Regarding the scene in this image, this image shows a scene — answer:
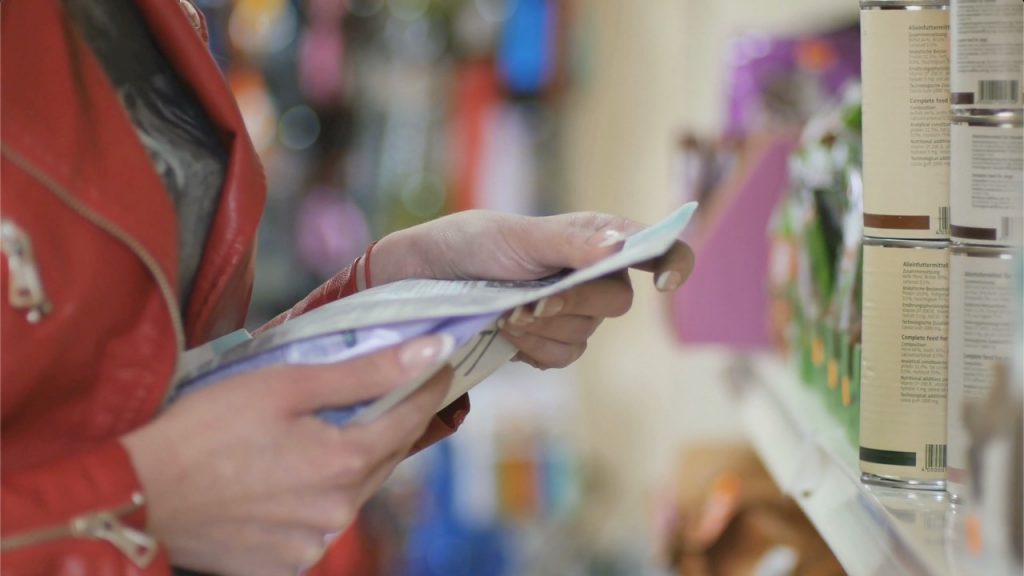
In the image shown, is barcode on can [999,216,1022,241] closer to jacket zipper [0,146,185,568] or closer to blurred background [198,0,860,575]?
jacket zipper [0,146,185,568]

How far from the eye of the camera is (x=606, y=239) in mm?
894

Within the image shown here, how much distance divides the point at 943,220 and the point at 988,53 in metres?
0.14

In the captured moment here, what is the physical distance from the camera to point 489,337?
903 mm

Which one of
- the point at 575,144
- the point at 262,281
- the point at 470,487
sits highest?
the point at 575,144

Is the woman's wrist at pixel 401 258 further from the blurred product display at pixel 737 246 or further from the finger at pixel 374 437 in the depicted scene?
the blurred product display at pixel 737 246

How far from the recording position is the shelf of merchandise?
765mm

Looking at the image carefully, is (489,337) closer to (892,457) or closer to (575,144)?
(892,457)

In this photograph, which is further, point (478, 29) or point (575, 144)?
point (575, 144)

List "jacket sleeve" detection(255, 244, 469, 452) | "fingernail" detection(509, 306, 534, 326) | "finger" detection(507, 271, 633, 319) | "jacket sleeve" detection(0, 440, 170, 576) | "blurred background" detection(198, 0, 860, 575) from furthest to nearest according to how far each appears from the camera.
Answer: "blurred background" detection(198, 0, 860, 575) → "jacket sleeve" detection(255, 244, 469, 452) → "finger" detection(507, 271, 633, 319) → "fingernail" detection(509, 306, 534, 326) → "jacket sleeve" detection(0, 440, 170, 576)

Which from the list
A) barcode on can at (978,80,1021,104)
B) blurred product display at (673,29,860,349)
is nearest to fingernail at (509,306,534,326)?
barcode on can at (978,80,1021,104)

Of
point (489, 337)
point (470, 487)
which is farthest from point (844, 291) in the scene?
point (470, 487)

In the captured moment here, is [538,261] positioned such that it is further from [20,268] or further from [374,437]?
[20,268]

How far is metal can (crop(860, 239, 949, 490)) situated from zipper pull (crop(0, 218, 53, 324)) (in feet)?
1.90

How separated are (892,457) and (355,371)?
404mm
